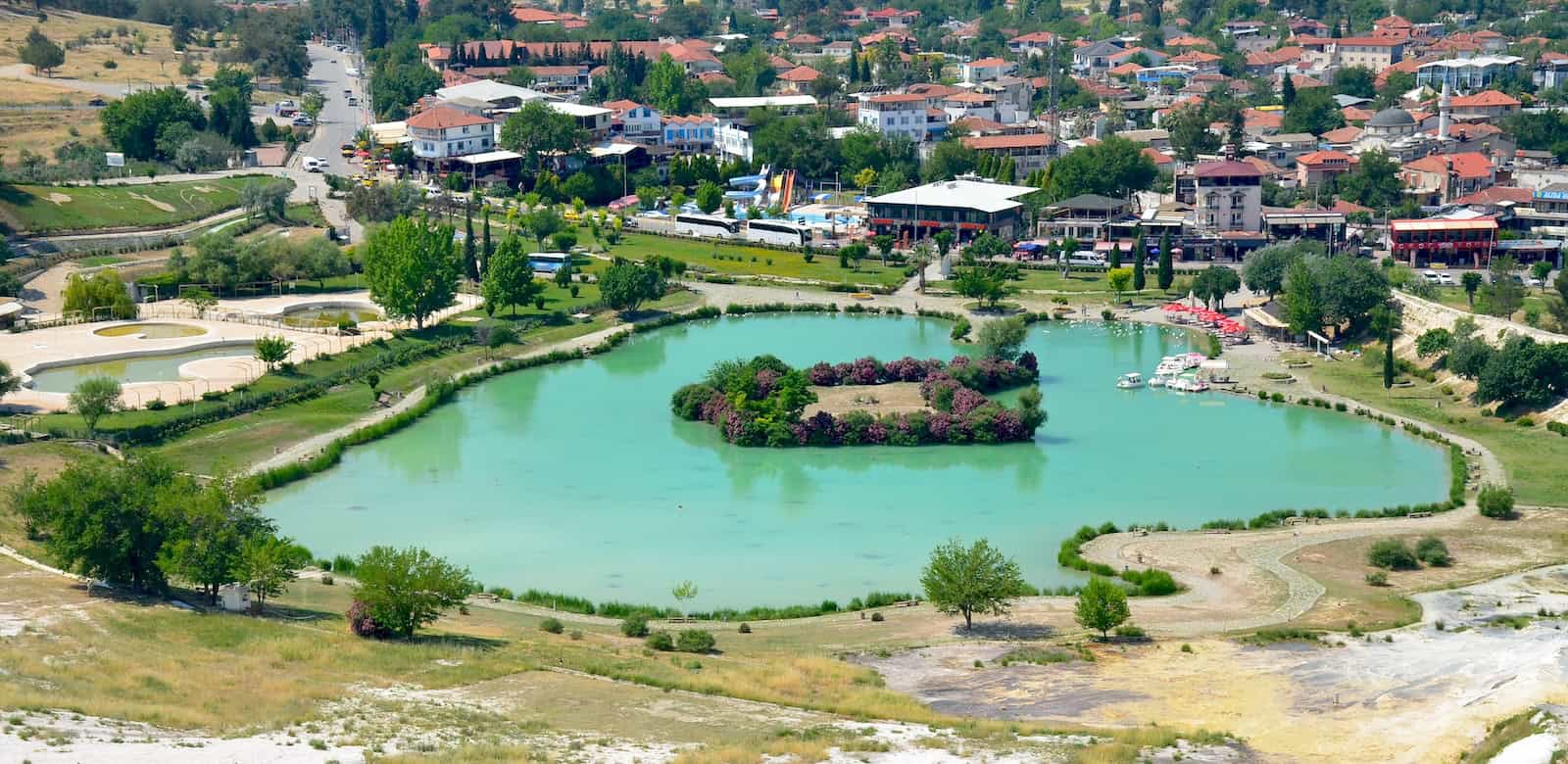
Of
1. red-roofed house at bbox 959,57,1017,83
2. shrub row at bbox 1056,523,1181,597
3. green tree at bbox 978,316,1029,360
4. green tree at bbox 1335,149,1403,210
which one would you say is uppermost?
red-roofed house at bbox 959,57,1017,83

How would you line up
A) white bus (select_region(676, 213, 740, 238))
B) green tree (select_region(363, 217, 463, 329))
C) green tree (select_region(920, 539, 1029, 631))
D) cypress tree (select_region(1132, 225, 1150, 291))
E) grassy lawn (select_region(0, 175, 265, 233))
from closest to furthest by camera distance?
green tree (select_region(920, 539, 1029, 631)), green tree (select_region(363, 217, 463, 329)), cypress tree (select_region(1132, 225, 1150, 291)), grassy lawn (select_region(0, 175, 265, 233)), white bus (select_region(676, 213, 740, 238))

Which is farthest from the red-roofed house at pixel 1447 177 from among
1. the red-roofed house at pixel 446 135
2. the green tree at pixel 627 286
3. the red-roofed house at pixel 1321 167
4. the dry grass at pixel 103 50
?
the dry grass at pixel 103 50

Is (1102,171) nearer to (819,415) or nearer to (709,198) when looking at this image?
(709,198)

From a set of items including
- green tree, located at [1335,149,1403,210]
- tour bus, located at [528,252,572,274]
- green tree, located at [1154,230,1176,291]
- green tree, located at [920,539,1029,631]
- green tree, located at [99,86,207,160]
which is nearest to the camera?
green tree, located at [920,539,1029,631]

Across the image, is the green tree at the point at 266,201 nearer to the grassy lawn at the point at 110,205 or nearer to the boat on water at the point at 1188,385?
the grassy lawn at the point at 110,205

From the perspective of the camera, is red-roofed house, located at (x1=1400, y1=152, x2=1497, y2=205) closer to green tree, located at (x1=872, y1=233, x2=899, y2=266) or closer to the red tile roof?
green tree, located at (x1=872, y1=233, x2=899, y2=266)

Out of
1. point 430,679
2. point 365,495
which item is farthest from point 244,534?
point 365,495

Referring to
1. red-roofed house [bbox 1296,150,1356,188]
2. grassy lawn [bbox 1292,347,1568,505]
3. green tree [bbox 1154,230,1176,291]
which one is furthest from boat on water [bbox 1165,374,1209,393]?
red-roofed house [bbox 1296,150,1356,188]
